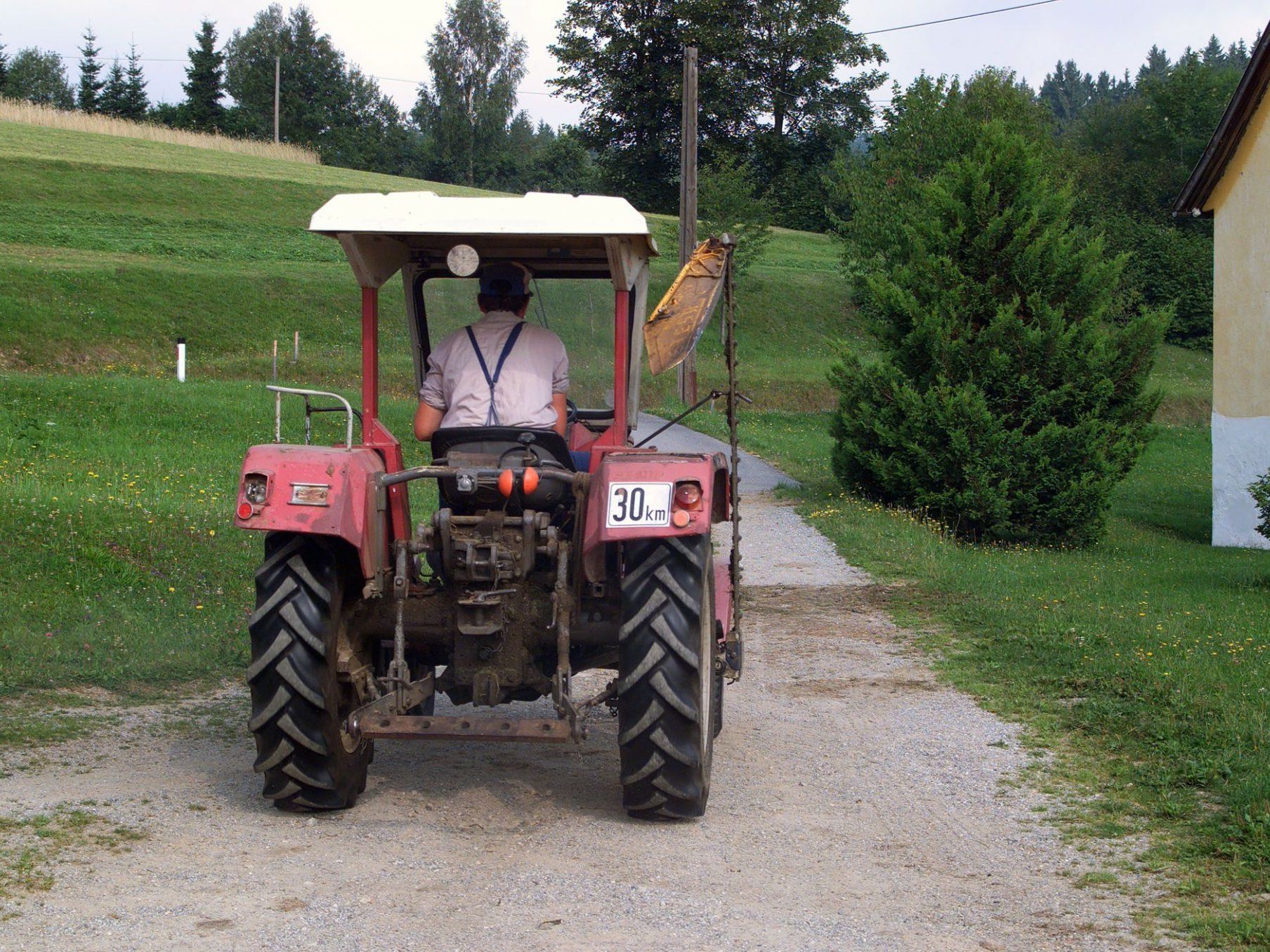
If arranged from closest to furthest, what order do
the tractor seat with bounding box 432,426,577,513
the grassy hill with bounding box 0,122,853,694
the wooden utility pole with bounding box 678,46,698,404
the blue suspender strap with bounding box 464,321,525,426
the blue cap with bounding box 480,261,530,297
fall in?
the tractor seat with bounding box 432,426,577,513, the blue suspender strap with bounding box 464,321,525,426, the blue cap with bounding box 480,261,530,297, the grassy hill with bounding box 0,122,853,694, the wooden utility pole with bounding box 678,46,698,404

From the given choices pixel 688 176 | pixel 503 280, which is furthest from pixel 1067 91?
pixel 503 280

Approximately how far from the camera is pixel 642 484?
18.3 feet

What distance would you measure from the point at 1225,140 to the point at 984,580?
1085 centimetres

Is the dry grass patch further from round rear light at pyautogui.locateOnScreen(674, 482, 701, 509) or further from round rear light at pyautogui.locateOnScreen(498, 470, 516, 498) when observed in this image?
round rear light at pyautogui.locateOnScreen(674, 482, 701, 509)

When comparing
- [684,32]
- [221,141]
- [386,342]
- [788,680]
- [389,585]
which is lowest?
[788,680]

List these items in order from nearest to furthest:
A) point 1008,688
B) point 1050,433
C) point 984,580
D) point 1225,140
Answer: point 1008,688 → point 984,580 → point 1050,433 → point 1225,140

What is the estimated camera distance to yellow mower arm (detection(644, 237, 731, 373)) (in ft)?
19.7

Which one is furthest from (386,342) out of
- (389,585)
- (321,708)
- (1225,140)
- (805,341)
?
(805,341)

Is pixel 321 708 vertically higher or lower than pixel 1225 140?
lower

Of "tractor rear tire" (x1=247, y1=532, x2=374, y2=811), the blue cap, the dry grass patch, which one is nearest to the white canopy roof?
the blue cap

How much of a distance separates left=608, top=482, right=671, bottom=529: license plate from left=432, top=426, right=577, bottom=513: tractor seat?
0.43 m

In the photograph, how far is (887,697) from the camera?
8.44 metres

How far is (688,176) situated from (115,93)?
67.9 meters

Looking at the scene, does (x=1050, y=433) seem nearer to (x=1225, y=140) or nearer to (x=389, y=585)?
(x=1225, y=140)
